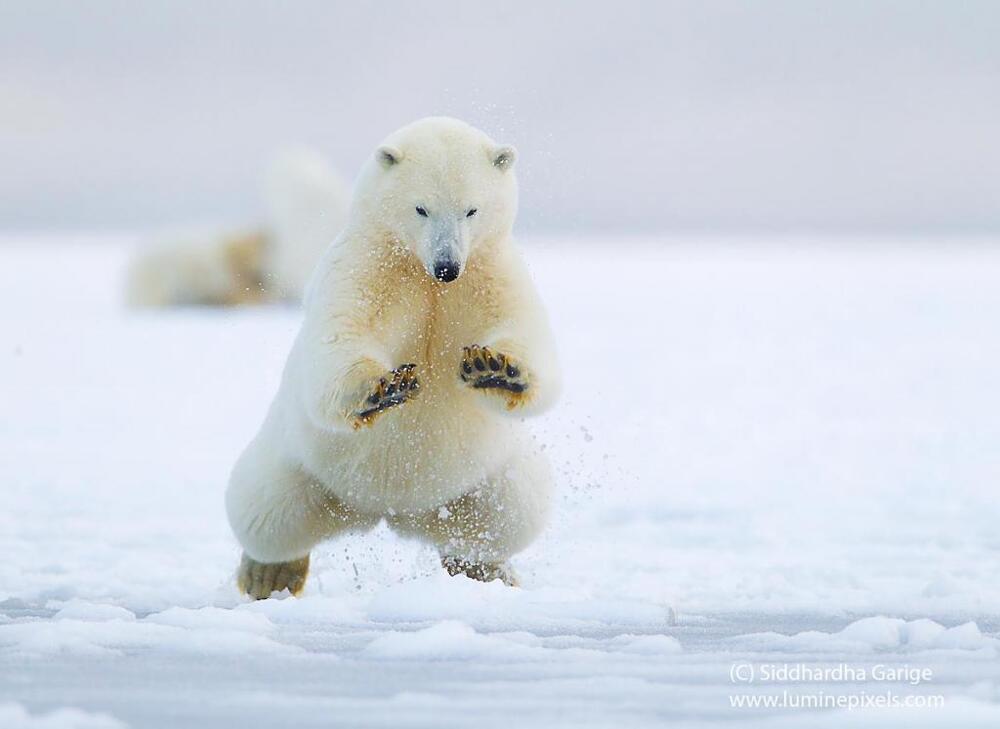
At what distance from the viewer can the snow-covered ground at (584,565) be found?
95.7 inches

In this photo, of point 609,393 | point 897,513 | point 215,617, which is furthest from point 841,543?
point 609,393

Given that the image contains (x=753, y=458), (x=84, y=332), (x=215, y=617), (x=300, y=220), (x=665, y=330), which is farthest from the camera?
(x=300, y=220)

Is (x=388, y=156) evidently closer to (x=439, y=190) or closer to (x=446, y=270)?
(x=439, y=190)

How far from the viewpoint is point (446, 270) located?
3.22m

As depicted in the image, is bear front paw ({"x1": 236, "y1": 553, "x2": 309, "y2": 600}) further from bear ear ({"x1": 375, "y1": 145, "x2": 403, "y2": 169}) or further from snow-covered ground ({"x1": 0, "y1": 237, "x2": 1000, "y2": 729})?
bear ear ({"x1": 375, "y1": 145, "x2": 403, "y2": 169})

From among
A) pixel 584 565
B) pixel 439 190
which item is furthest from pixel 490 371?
pixel 584 565

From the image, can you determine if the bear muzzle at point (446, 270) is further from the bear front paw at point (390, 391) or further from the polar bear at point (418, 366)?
the bear front paw at point (390, 391)

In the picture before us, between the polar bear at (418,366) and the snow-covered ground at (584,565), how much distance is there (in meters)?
0.20

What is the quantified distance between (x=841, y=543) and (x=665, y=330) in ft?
25.1

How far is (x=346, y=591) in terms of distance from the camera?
381 centimetres

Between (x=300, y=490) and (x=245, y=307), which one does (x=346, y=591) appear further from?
(x=245, y=307)

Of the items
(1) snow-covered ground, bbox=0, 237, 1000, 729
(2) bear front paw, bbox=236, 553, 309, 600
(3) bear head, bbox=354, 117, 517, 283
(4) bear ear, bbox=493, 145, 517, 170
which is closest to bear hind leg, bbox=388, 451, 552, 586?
(1) snow-covered ground, bbox=0, 237, 1000, 729

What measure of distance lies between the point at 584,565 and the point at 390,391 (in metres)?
1.04

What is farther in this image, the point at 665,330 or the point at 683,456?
the point at 665,330
